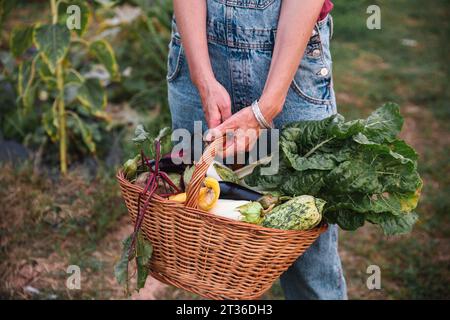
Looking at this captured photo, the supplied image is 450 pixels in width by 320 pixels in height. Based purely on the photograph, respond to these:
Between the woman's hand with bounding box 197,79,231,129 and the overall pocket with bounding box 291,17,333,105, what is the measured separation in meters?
0.25

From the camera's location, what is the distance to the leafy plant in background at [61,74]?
346 centimetres

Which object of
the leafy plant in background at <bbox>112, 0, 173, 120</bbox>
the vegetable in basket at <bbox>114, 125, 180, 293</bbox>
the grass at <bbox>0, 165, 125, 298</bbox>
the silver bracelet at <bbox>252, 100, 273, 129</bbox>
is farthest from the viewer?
the leafy plant in background at <bbox>112, 0, 173, 120</bbox>

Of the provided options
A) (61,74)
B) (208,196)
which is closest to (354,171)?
(208,196)

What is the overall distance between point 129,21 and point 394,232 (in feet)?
10.9

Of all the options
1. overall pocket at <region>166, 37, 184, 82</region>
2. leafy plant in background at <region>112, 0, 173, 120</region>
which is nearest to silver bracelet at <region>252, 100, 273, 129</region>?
overall pocket at <region>166, 37, 184, 82</region>

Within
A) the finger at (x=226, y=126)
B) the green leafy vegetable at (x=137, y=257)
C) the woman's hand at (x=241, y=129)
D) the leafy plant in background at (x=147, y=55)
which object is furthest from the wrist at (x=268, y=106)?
the leafy plant in background at (x=147, y=55)

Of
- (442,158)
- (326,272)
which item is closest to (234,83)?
(326,272)

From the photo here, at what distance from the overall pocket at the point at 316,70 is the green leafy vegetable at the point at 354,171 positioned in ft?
0.50

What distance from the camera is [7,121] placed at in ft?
13.4

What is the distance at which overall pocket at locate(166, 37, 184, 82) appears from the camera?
7.23 ft

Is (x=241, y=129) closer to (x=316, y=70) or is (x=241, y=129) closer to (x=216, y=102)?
(x=216, y=102)

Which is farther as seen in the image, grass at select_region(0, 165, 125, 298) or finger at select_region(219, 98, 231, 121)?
grass at select_region(0, 165, 125, 298)

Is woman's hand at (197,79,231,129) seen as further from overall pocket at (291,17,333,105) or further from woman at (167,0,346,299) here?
overall pocket at (291,17,333,105)

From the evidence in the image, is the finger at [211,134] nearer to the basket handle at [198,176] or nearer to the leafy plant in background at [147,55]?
the basket handle at [198,176]
